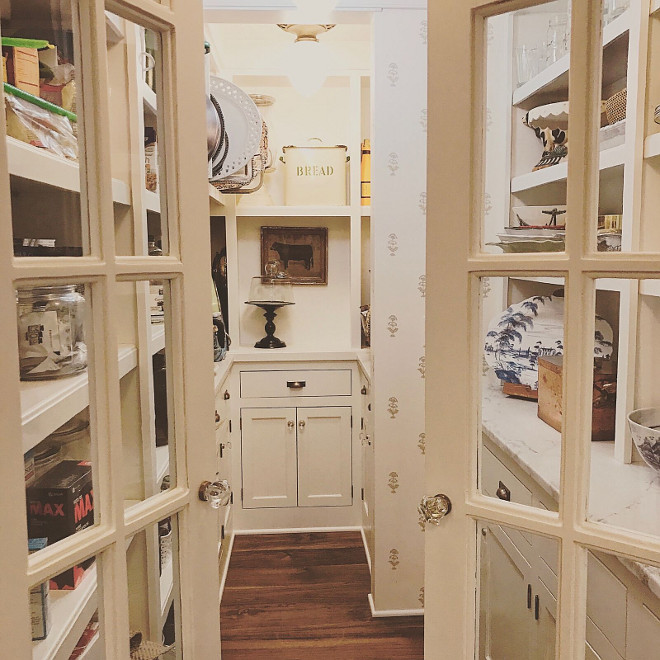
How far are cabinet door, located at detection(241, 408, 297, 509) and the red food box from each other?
2.28 metres

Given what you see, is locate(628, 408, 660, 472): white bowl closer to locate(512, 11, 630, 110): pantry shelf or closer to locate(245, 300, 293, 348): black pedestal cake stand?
locate(512, 11, 630, 110): pantry shelf

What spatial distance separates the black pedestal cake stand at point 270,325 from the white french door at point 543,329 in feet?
7.73

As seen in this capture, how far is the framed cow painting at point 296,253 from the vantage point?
3.61m

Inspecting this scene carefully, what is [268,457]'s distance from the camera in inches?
131

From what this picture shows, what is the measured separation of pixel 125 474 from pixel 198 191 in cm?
48

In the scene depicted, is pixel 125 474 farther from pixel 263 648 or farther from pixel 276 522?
pixel 276 522

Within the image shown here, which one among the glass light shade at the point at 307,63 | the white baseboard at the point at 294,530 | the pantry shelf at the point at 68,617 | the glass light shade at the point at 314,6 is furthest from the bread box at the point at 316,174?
the pantry shelf at the point at 68,617

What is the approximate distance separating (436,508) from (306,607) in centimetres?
177

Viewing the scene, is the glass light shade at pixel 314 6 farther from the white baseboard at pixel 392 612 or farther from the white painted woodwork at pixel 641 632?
the white baseboard at pixel 392 612

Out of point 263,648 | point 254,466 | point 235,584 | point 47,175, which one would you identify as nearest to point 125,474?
point 47,175

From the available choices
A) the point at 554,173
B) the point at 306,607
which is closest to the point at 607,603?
the point at 554,173

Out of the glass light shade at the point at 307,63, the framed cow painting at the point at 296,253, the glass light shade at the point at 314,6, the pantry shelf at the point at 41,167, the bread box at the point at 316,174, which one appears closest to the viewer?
the pantry shelf at the point at 41,167

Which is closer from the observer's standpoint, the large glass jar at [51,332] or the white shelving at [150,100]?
the large glass jar at [51,332]

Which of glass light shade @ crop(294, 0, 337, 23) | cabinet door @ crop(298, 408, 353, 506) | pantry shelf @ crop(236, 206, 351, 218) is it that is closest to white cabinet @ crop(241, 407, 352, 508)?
cabinet door @ crop(298, 408, 353, 506)
